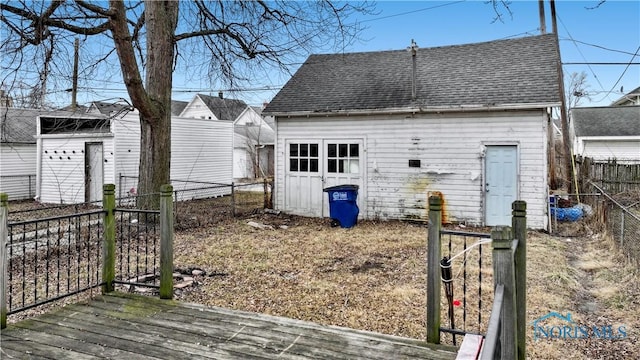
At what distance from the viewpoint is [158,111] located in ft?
31.7

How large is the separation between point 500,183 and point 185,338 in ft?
27.9

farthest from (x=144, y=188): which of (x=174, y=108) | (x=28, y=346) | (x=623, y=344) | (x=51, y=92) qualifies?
(x=174, y=108)

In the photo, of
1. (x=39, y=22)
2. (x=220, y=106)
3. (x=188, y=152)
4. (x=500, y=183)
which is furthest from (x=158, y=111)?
(x=220, y=106)

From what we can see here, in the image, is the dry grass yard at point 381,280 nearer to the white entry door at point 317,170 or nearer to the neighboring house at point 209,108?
the white entry door at point 317,170

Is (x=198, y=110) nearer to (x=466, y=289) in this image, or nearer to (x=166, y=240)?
(x=166, y=240)

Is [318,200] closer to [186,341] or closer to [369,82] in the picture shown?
[369,82]

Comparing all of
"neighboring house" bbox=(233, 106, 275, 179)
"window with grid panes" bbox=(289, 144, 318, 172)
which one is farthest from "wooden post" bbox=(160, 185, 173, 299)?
"neighboring house" bbox=(233, 106, 275, 179)

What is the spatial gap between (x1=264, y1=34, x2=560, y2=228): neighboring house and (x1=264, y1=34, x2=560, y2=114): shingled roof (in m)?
0.03

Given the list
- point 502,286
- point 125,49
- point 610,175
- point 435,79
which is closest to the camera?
point 502,286

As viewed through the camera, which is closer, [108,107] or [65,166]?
[65,166]

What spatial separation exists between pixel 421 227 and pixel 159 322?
25.3 feet

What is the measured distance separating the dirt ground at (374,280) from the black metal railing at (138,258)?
471 mm

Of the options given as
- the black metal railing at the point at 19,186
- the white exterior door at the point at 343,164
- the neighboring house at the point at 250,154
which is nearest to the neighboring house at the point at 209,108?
the neighboring house at the point at 250,154

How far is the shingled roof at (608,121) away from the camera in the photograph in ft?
74.4
